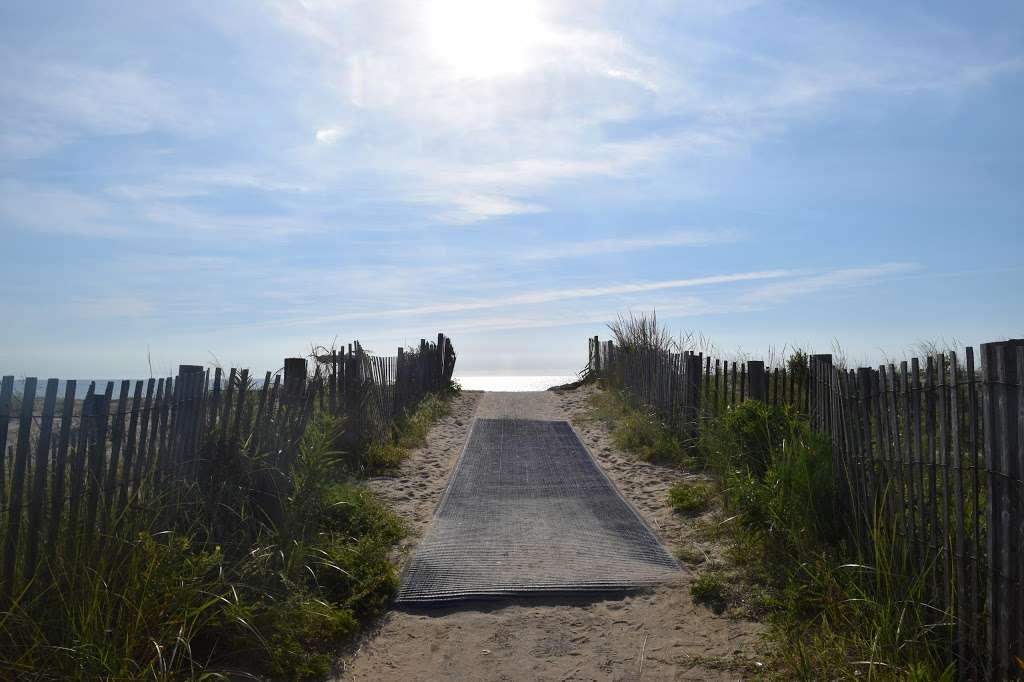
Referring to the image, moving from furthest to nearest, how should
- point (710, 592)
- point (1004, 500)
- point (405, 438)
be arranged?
point (405, 438) → point (710, 592) → point (1004, 500)

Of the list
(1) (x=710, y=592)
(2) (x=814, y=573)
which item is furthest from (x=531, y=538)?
(2) (x=814, y=573)

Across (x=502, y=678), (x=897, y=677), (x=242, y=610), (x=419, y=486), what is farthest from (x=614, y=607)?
(x=419, y=486)

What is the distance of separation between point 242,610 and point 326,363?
21.2ft

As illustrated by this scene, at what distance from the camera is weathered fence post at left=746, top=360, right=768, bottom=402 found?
34.0ft

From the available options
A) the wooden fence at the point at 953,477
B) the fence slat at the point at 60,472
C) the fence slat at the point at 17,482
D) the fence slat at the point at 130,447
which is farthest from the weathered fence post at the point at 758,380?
the fence slat at the point at 17,482

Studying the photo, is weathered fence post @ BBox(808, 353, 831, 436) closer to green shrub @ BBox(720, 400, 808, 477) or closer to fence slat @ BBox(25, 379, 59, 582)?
green shrub @ BBox(720, 400, 808, 477)

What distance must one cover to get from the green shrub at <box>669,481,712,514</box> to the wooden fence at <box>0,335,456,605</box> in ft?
12.3

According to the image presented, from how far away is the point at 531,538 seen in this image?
7.00m

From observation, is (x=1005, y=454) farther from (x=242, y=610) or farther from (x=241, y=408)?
(x=241, y=408)

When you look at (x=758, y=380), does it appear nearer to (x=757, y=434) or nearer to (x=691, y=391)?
(x=691, y=391)

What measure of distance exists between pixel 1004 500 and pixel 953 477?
0.53 metres

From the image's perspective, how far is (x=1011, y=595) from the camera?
11.5 ft

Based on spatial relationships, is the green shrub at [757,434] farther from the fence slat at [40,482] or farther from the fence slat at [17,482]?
the fence slat at [17,482]

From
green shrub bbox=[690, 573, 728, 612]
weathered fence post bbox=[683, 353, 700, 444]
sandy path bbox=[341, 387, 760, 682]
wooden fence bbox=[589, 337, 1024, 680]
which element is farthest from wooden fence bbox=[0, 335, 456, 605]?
weathered fence post bbox=[683, 353, 700, 444]
